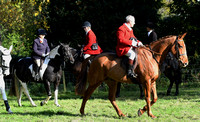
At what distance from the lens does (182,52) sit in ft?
22.2

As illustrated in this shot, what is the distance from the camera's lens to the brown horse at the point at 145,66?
265 inches

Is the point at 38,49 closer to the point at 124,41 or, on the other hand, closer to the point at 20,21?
the point at 124,41

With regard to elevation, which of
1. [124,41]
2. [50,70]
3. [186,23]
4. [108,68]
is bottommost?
[50,70]

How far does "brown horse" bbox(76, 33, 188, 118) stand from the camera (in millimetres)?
6723

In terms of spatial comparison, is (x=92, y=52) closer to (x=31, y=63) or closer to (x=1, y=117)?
(x=31, y=63)

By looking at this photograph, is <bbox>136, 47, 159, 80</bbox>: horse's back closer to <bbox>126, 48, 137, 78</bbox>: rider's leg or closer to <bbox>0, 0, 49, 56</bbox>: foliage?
<bbox>126, 48, 137, 78</bbox>: rider's leg

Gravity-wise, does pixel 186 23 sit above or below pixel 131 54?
above

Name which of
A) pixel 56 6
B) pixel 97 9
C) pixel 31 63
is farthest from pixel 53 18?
pixel 31 63

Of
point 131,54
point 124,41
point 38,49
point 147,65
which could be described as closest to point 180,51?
point 147,65

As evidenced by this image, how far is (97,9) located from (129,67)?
965cm

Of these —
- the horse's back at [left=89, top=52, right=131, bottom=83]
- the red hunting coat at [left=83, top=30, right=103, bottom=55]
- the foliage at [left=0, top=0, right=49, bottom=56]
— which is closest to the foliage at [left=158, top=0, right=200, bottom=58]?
the red hunting coat at [left=83, top=30, right=103, bottom=55]

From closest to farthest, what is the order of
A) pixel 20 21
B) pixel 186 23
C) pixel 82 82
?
pixel 82 82, pixel 186 23, pixel 20 21

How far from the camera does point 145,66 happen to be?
6758 millimetres

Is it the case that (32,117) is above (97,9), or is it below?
below
